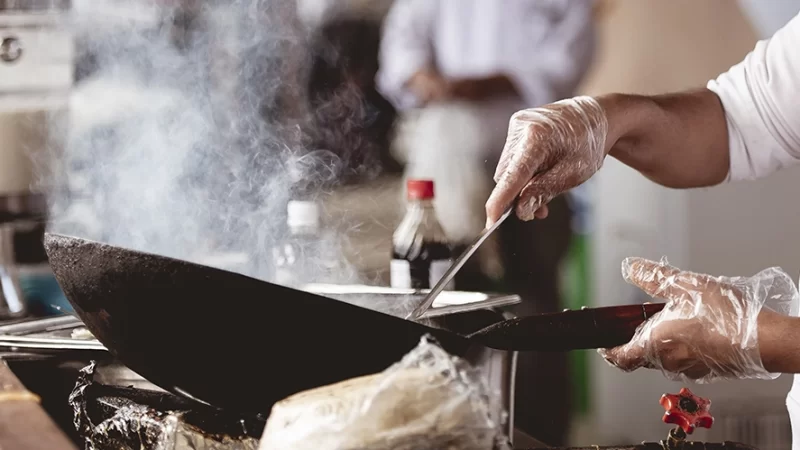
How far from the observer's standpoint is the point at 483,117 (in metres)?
2.79

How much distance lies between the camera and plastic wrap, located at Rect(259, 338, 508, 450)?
0.64 meters

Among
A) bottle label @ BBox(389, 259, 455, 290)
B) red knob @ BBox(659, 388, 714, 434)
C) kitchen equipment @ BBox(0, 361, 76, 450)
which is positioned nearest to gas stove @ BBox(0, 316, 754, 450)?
red knob @ BBox(659, 388, 714, 434)

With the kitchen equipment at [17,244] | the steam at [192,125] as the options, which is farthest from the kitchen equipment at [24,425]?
the kitchen equipment at [17,244]

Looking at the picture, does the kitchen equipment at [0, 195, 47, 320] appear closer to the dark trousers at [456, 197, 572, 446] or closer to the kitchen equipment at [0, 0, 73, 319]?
the kitchen equipment at [0, 0, 73, 319]

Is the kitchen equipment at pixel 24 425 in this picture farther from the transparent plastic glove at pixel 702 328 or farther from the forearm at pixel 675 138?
the forearm at pixel 675 138

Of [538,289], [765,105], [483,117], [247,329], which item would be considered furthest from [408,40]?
[247,329]

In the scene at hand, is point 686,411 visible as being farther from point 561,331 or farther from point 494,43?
point 494,43

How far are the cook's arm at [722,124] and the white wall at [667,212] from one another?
3.13ft

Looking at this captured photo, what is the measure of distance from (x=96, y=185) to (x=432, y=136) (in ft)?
4.15

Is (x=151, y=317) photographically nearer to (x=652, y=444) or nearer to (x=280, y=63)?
(x=652, y=444)

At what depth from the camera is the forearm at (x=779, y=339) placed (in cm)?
89

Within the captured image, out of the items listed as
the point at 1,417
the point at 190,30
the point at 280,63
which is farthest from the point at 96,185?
the point at 1,417

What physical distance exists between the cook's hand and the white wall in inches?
21.4

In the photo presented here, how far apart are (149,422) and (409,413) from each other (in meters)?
0.40
